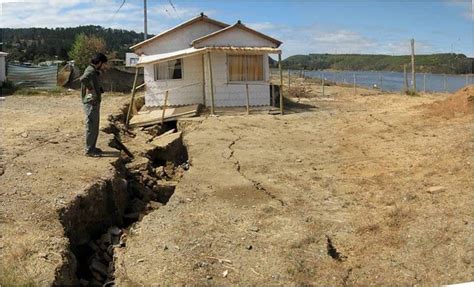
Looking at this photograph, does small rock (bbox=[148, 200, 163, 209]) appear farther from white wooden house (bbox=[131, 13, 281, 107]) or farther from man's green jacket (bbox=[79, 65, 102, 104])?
white wooden house (bbox=[131, 13, 281, 107])

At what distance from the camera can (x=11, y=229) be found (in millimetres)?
5324

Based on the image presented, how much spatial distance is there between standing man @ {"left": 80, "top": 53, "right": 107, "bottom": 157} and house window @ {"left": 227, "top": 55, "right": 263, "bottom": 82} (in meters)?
8.48

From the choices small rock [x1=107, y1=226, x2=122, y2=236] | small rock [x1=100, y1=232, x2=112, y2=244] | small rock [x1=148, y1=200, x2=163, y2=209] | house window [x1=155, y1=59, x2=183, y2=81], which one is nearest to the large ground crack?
small rock [x1=148, y1=200, x2=163, y2=209]

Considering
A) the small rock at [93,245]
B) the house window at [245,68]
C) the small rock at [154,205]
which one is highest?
the house window at [245,68]

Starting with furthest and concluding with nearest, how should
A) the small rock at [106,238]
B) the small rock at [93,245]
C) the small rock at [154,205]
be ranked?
the small rock at [154,205] < the small rock at [106,238] < the small rock at [93,245]

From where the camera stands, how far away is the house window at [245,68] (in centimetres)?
1694

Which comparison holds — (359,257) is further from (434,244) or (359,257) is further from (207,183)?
(207,183)

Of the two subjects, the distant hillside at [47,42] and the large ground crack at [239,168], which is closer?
the large ground crack at [239,168]

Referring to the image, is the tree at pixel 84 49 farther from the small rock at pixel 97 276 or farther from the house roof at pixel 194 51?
the small rock at pixel 97 276

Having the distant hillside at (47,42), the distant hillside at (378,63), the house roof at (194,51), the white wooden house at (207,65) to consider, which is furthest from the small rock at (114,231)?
the distant hillside at (378,63)

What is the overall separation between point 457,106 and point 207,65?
7752 millimetres

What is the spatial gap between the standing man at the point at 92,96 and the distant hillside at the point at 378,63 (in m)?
54.9

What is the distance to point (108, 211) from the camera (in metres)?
7.12

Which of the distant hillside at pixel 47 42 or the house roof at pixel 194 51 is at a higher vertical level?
the distant hillside at pixel 47 42
